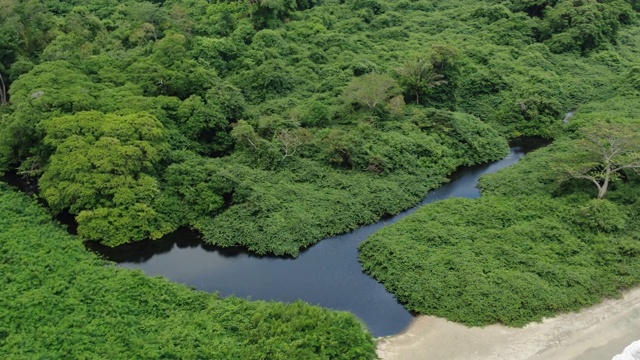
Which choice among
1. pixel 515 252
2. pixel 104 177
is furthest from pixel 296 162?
pixel 515 252

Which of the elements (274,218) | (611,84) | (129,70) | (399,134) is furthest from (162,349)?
(611,84)

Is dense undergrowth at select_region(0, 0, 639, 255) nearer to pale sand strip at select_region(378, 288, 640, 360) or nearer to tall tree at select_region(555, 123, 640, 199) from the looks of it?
tall tree at select_region(555, 123, 640, 199)

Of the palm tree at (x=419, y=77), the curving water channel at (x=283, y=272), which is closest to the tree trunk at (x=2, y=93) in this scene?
the curving water channel at (x=283, y=272)

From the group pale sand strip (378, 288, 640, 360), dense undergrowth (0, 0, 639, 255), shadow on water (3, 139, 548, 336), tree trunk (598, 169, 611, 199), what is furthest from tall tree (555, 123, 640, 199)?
shadow on water (3, 139, 548, 336)

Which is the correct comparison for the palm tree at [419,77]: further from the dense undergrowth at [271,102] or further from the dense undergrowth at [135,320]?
the dense undergrowth at [135,320]

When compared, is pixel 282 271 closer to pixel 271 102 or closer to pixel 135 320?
pixel 135 320

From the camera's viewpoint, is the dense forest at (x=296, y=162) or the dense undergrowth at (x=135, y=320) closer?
the dense undergrowth at (x=135, y=320)
